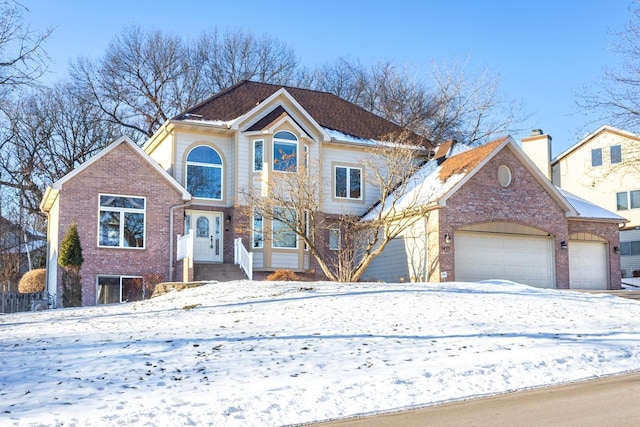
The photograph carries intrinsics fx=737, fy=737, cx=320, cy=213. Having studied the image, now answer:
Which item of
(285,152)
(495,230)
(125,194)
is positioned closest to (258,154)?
(285,152)

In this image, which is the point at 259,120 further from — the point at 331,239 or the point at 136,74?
the point at 136,74

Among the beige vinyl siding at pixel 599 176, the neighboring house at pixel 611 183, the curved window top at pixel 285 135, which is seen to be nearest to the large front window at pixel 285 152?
the curved window top at pixel 285 135

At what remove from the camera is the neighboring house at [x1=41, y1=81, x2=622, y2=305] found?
2283cm

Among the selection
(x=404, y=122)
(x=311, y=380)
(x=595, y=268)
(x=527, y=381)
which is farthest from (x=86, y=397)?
(x=404, y=122)

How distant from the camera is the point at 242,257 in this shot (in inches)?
956

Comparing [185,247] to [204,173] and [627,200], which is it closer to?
[204,173]

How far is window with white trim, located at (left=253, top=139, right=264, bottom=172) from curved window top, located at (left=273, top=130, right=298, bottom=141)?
563 mm

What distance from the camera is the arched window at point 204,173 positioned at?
25.8 metres

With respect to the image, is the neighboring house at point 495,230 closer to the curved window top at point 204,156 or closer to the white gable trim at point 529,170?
the white gable trim at point 529,170

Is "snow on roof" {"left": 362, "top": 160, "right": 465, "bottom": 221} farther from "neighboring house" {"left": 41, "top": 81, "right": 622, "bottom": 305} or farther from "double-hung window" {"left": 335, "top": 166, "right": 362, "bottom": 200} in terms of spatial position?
"double-hung window" {"left": 335, "top": 166, "right": 362, "bottom": 200}

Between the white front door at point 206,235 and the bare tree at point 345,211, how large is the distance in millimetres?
1516

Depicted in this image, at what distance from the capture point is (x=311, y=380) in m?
9.48

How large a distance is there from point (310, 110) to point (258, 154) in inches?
197

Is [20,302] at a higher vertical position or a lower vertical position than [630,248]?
lower
